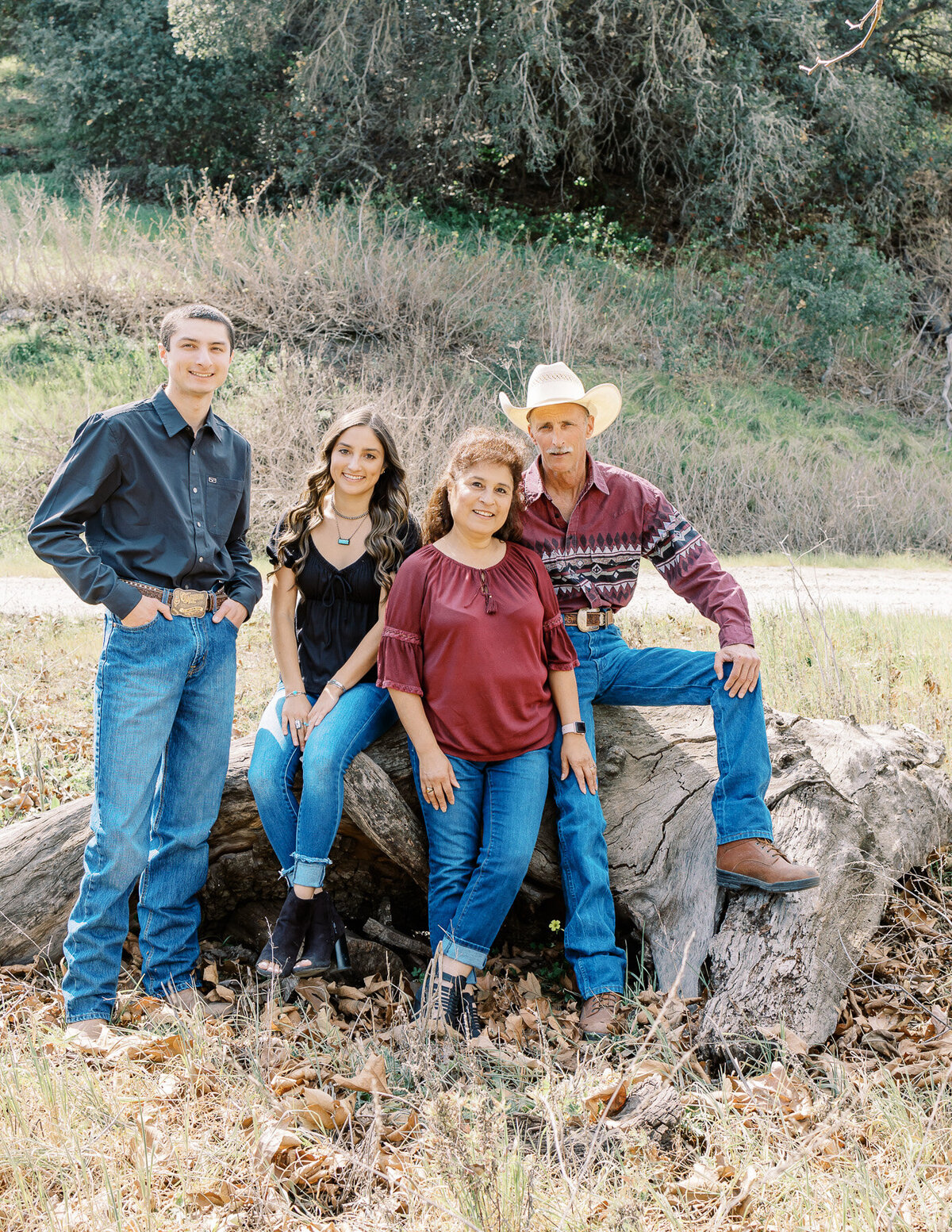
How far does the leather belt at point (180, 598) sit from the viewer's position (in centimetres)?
338

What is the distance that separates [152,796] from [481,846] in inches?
47.4

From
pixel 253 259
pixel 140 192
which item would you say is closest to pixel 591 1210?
pixel 253 259

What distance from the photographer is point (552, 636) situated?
3.79 m

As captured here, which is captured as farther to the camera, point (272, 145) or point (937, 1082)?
point (272, 145)

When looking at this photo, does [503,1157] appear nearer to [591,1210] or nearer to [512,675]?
[591,1210]

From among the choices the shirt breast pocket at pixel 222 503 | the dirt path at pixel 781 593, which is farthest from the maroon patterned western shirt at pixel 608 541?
the dirt path at pixel 781 593

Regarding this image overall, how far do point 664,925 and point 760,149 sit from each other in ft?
61.4

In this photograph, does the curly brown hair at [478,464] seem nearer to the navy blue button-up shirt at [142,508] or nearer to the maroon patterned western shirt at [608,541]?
the maroon patterned western shirt at [608,541]

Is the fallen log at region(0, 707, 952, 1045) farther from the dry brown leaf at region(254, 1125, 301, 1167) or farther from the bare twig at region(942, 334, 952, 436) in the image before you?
the bare twig at region(942, 334, 952, 436)

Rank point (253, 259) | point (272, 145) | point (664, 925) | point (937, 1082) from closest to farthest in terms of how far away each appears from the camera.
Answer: point (937, 1082), point (664, 925), point (253, 259), point (272, 145)

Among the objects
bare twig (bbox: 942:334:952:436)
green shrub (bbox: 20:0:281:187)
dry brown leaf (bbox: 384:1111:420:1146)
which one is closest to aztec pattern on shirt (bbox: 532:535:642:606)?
dry brown leaf (bbox: 384:1111:420:1146)

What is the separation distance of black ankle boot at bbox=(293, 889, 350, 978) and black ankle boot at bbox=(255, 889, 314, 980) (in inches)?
1.5

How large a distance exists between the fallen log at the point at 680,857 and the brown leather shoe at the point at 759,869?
0.28 ft

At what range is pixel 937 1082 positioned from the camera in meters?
3.10
